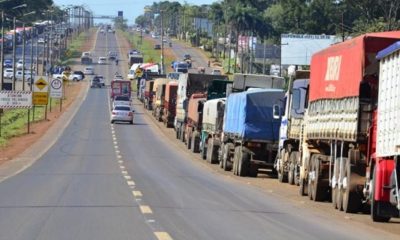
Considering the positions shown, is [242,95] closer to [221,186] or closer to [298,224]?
[221,186]

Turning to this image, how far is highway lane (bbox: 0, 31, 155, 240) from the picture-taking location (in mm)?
15547

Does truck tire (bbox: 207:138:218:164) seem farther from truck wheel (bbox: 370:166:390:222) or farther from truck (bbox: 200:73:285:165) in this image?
truck wheel (bbox: 370:166:390:222)

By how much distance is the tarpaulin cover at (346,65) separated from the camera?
66.3 feet

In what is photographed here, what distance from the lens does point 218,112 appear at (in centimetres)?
4200

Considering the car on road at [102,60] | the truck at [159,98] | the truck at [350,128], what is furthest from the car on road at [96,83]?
the truck at [350,128]

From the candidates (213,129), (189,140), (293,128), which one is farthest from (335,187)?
(189,140)

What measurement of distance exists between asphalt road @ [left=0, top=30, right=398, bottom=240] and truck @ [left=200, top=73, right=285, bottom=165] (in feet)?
4.38

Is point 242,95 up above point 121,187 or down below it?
above

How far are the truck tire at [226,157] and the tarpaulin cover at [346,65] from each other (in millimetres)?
12061

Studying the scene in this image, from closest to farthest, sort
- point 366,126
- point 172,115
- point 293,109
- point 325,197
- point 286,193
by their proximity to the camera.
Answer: point 366,126 < point 325,197 < point 286,193 < point 293,109 < point 172,115

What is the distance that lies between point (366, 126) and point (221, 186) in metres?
8.56

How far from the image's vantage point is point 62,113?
90188 millimetres

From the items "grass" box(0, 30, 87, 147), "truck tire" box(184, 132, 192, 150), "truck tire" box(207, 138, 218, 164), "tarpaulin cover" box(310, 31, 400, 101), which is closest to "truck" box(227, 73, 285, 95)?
"truck tire" box(207, 138, 218, 164)

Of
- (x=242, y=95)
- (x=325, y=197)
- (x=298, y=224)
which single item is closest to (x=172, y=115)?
(x=242, y=95)
